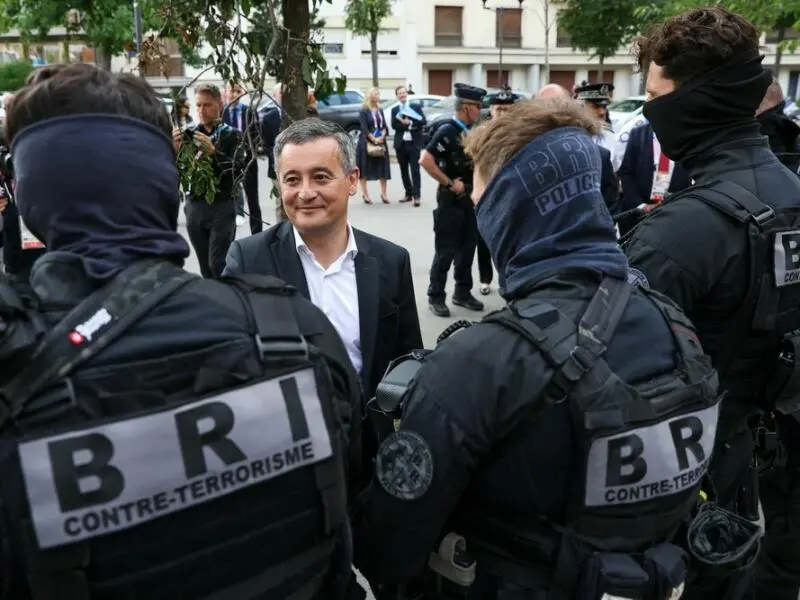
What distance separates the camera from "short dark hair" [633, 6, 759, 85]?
2096 mm

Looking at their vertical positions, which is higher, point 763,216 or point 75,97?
point 75,97

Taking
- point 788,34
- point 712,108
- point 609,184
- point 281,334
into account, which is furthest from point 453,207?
point 788,34

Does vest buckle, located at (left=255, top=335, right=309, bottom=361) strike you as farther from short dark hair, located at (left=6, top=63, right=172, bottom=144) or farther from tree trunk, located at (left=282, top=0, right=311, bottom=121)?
tree trunk, located at (left=282, top=0, right=311, bottom=121)

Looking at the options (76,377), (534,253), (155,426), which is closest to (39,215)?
(76,377)

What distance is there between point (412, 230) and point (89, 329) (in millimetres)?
8253

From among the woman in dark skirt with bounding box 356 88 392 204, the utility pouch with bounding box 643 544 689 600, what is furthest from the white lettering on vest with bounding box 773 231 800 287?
the woman in dark skirt with bounding box 356 88 392 204

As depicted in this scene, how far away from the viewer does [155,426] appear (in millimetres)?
1133

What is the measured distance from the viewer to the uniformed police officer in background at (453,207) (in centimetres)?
600

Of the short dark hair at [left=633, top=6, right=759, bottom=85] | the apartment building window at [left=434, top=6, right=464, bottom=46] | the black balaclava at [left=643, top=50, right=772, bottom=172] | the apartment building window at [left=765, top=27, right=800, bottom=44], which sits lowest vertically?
the black balaclava at [left=643, top=50, right=772, bottom=172]

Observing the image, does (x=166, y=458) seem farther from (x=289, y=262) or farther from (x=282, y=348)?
(x=289, y=262)

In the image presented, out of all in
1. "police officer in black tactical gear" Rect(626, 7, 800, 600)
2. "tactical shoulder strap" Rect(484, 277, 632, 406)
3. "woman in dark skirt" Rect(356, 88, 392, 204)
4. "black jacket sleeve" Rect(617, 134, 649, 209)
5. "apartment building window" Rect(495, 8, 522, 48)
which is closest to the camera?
"tactical shoulder strap" Rect(484, 277, 632, 406)

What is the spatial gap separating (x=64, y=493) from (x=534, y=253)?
3.15 feet

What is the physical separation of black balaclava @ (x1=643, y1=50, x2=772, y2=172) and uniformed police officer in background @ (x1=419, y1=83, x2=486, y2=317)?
3674mm

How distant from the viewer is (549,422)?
1.38m
